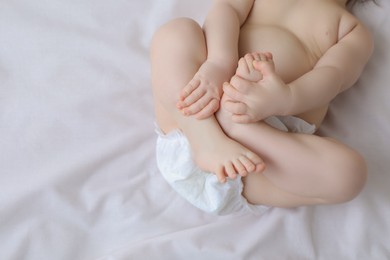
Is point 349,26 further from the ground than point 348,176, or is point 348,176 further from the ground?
point 349,26

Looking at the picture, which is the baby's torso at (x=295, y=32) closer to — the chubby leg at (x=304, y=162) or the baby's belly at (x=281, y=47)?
the baby's belly at (x=281, y=47)

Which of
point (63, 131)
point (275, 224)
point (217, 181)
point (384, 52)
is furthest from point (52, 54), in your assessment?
point (384, 52)

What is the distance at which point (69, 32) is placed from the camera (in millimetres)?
1269

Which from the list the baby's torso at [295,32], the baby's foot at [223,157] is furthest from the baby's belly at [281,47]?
the baby's foot at [223,157]

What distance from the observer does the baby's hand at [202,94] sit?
3.14 ft

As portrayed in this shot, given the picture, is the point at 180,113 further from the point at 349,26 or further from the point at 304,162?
the point at 349,26

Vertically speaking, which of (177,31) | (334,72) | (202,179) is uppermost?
(177,31)

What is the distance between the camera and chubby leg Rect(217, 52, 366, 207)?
926 millimetres

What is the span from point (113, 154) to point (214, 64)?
11.5 inches

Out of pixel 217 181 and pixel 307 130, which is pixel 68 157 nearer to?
pixel 217 181

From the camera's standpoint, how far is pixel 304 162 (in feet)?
3.05

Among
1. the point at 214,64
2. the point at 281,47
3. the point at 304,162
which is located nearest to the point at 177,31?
the point at 214,64

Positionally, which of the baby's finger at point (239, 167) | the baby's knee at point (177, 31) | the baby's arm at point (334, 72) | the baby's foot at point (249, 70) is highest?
the baby's knee at point (177, 31)

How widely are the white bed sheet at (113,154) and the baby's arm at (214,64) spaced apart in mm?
211
